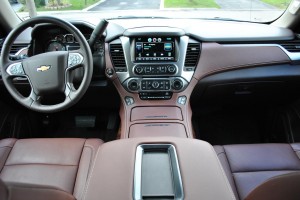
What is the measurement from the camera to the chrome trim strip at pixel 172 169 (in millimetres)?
1021

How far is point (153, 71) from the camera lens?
2.13m

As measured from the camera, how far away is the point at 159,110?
6.91ft

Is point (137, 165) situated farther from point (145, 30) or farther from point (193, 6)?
point (193, 6)

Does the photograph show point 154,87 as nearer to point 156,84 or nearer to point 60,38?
point 156,84

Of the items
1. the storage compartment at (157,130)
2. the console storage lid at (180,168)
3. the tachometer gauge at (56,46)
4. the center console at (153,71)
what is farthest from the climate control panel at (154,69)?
the console storage lid at (180,168)

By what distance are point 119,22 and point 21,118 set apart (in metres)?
1.13

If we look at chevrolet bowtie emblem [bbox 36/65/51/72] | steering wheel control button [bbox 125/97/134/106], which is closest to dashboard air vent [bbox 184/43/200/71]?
steering wheel control button [bbox 125/97/134/106]

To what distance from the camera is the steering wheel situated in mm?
1616

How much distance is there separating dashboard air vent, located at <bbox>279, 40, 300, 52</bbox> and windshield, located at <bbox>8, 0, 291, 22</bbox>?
12.2 inches

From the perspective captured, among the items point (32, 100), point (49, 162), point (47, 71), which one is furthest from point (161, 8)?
point (49, 162)

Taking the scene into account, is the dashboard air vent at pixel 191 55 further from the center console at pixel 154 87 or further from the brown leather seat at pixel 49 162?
the brown leather seat at pixel 49 162

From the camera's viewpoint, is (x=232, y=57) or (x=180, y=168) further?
(x=232, y=57)

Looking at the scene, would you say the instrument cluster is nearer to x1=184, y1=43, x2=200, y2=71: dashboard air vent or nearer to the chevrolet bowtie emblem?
the chevrolet bowtie emblem

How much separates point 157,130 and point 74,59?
2.08 ft
